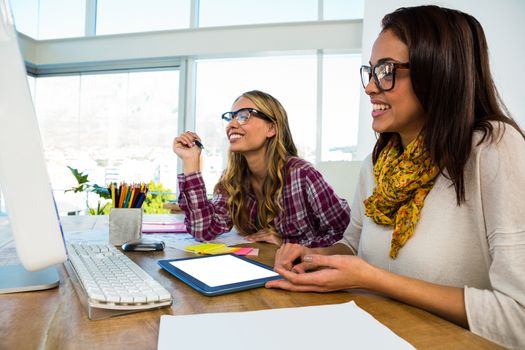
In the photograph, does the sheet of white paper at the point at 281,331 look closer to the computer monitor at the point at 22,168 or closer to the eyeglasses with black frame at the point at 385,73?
the computer monitor at the point at 22,168

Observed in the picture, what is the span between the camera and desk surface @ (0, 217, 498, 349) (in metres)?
0.46

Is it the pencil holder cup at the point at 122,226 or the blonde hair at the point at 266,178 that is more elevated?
the blonde hair at the point at 266,178

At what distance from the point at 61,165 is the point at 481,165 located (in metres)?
4.63

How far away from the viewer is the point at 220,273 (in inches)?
29.2

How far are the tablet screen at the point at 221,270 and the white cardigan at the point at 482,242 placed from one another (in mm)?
351

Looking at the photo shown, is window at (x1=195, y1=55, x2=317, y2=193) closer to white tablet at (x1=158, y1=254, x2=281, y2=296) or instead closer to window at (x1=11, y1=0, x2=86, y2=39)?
window at (x1=11, y1=0, x2=86, y2=39)

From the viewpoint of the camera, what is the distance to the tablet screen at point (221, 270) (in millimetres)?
698

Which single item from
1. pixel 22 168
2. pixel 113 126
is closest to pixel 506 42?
pixel 22 168

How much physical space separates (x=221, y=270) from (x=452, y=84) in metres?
0.65

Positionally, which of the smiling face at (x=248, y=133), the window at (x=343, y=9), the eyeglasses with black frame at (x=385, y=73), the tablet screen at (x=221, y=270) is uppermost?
the window at (x=343, y=9)

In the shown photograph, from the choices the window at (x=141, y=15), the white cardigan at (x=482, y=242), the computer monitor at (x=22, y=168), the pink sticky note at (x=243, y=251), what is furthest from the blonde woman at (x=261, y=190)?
the window at (x=141, y=15)

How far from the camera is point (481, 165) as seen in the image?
0.74m

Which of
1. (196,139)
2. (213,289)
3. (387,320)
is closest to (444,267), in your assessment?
(387,320)

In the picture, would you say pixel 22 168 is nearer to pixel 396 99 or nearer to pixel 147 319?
pixel 147 319
